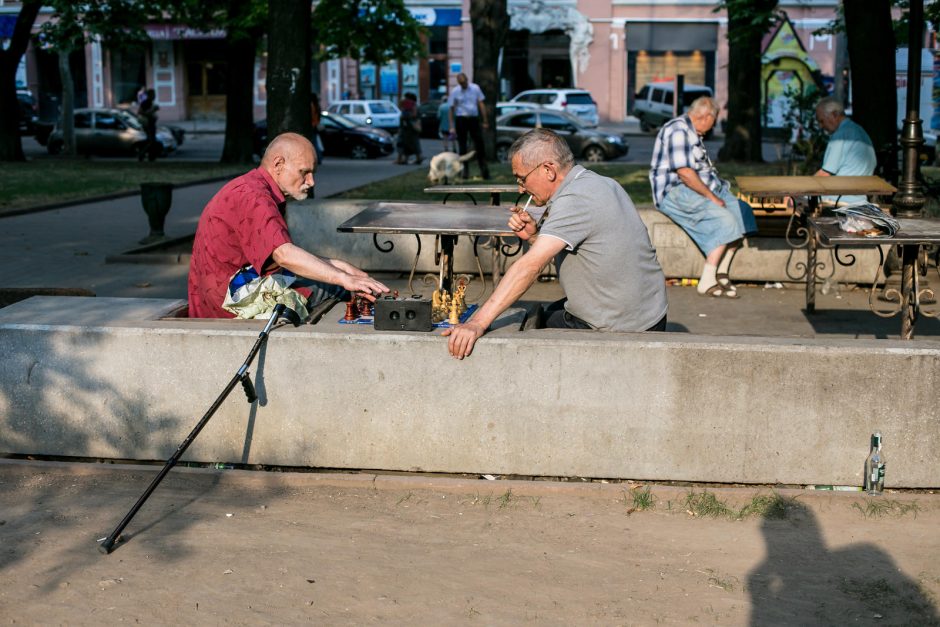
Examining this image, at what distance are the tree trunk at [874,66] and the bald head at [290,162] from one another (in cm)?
832

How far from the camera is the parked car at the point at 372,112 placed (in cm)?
3906

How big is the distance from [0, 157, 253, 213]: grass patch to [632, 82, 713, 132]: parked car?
A: 60.4 ft

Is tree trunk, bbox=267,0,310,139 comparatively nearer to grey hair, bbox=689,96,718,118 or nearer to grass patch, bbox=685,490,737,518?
grey hair, bbox=689,96,718,118

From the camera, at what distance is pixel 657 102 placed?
41312 mm

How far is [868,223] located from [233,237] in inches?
133

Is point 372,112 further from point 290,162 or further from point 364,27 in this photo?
point 290,162

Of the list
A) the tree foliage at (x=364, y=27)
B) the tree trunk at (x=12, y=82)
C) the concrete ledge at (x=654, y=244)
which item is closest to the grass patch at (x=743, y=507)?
the concrete ledge at (x=654, y=244)

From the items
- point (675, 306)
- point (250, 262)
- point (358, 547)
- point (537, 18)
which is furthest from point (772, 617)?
point (537, 18)

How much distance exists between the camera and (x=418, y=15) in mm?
46375

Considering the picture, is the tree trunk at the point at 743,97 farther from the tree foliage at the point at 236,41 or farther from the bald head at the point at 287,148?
the bald head at the point at 287,148

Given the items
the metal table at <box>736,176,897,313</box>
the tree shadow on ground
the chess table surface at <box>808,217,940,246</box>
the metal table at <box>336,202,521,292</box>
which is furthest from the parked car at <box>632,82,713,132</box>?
the tree shadow on ground

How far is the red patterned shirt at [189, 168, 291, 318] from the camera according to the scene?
18.3ft

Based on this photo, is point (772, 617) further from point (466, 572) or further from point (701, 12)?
point (701, 12)

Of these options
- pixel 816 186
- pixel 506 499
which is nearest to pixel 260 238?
pixel 506 499
